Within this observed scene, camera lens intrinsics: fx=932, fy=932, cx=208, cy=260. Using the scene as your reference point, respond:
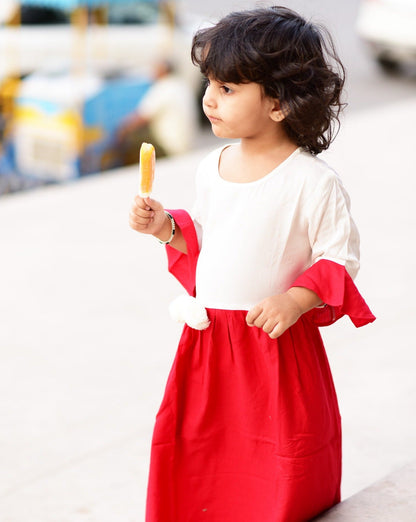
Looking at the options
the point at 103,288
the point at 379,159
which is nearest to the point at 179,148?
the point at 379,159

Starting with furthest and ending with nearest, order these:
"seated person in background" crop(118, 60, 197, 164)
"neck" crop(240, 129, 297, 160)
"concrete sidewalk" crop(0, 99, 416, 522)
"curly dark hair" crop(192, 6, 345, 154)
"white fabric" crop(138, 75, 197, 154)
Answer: "white fabric" crop(138, 75, 197, 154) → "seated person in background" crop(118, 60, 197, 164) → "concrete sidewalk" crop(0, 99, 416, 522) → "neck" crop(240, 129, 297, 160) → "curly dark hair" crop(192, 6, 345, 154)

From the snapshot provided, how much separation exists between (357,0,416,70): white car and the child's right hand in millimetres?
9223

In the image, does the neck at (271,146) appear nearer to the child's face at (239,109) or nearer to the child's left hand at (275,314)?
the child's face at (239,109)

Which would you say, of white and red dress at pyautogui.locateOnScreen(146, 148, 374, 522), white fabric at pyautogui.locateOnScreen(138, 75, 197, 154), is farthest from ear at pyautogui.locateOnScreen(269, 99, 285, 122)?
white fabric at pyautogui.locateOnScreen(138, 75, 197, 154)

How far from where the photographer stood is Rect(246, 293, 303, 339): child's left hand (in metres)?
1.93

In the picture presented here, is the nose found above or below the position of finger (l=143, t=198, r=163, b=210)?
above

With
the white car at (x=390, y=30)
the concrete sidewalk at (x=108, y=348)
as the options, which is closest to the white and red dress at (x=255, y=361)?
the concrete sidewalk at (x=108, y=348)

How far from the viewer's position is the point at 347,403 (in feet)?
11.5

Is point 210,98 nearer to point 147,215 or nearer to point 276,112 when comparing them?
point 276,112

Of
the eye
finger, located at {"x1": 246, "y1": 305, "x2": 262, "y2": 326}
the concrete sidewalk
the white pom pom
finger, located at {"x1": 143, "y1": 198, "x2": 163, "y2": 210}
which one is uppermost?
the eye

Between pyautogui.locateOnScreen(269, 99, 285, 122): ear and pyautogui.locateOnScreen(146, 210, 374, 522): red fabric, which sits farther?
pyautogui.locateOnScreen(146, 210, 374, 522): red fabric

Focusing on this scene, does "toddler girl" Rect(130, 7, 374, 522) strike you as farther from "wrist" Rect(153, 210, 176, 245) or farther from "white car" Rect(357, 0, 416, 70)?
"white car" Rect(357, 0, 416, 70)

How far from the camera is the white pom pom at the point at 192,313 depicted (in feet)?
6.75

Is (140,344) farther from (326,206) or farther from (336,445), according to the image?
(326,206)
